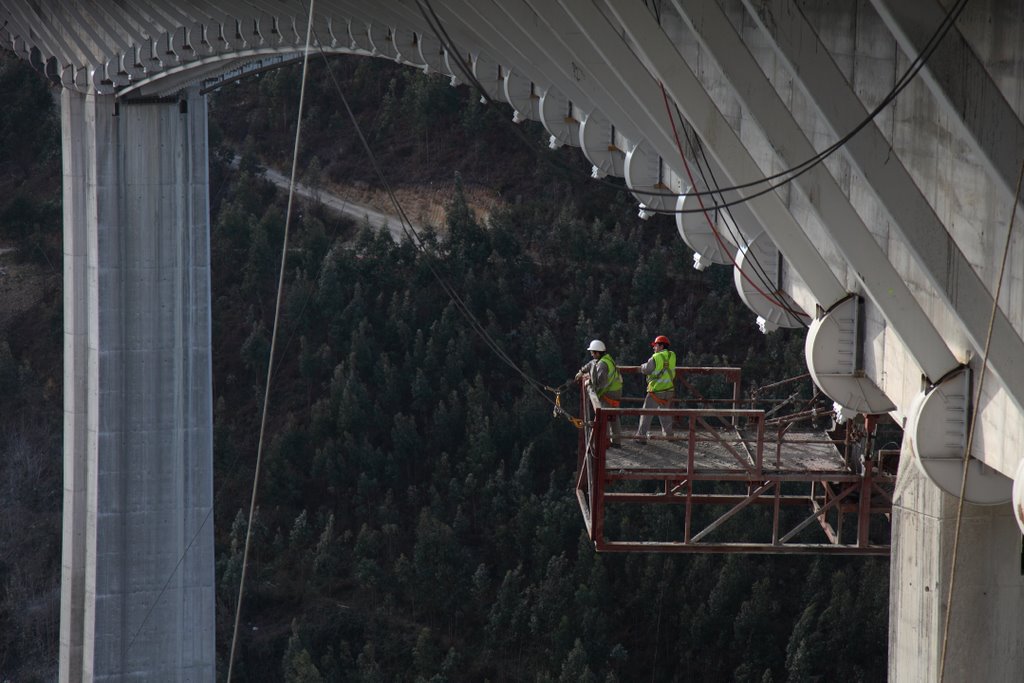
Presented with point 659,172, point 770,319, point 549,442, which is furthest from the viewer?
point 549,442

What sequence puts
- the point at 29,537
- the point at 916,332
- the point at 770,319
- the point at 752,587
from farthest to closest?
the point at 29,537
the point at 752,587
the point at 770,319
the point at 916,332

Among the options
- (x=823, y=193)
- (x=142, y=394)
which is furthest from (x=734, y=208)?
(x=142, y=394)

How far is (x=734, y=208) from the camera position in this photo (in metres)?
15.0

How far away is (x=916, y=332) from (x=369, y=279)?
31.7 metres

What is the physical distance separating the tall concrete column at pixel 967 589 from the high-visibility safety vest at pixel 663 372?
6.10 m

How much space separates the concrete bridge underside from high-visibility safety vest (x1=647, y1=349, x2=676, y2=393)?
114 centimetres

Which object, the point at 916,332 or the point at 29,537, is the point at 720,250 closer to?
the point at 916,332

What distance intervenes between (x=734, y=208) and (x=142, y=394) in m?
19.0

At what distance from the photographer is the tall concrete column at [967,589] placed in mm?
10828

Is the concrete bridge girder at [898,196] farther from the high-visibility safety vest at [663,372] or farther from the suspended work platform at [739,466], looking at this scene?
the high-visibility safety vest at [663,372]

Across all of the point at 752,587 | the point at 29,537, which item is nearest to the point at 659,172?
the point at 752,587

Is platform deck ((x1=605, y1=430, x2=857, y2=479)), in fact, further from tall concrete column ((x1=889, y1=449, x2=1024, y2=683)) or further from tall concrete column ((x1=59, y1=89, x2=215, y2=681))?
tall concrete column ((x1=59, y1=89, x2=215, y2=681))

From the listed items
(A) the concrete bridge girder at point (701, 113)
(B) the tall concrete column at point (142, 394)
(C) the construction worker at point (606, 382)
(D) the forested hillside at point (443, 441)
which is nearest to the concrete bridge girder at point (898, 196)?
(A) the concrete bridge girder at point (701, 113)

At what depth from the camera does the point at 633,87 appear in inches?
509
